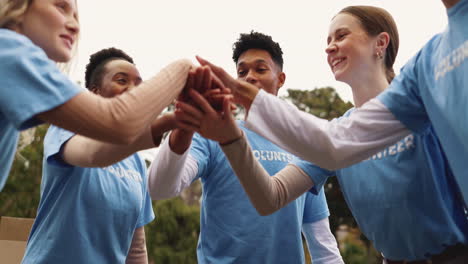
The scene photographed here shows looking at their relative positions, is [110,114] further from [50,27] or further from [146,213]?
[146,213]

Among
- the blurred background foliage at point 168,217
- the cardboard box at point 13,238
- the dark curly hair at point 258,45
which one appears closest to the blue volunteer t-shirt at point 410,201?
the dark curly hair at point 258,45

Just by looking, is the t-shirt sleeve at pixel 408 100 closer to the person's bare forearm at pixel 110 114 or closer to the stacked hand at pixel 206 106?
the stacked hand at pixel 206 106

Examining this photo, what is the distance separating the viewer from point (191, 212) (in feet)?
43.5

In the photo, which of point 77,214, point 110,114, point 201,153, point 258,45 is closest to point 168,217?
point 258,45

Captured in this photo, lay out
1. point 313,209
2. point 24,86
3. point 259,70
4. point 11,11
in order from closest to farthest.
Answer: point 24,86 → point 11,11 → point 313,209 → point 259,70

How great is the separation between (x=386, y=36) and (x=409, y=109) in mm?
942

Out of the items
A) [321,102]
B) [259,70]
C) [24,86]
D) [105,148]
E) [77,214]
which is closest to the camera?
[24,86]

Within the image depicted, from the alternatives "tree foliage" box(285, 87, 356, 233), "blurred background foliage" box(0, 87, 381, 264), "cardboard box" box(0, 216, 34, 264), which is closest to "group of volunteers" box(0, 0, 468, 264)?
"cardboard box" box(0, 216, 34, 264)

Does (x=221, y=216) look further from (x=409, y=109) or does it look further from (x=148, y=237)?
(x=148, y=237)

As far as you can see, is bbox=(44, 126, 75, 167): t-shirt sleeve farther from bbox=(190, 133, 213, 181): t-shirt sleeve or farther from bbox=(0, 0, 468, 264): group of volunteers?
bbox=(190, 133, 213, 181): t-shirt sleeve

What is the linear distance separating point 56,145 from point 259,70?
1735mm

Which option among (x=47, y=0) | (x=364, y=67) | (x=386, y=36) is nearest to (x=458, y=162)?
(x=364, y=67)

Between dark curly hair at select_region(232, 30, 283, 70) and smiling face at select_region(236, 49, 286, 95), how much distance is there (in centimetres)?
5

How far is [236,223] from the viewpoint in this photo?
281 centimetres
